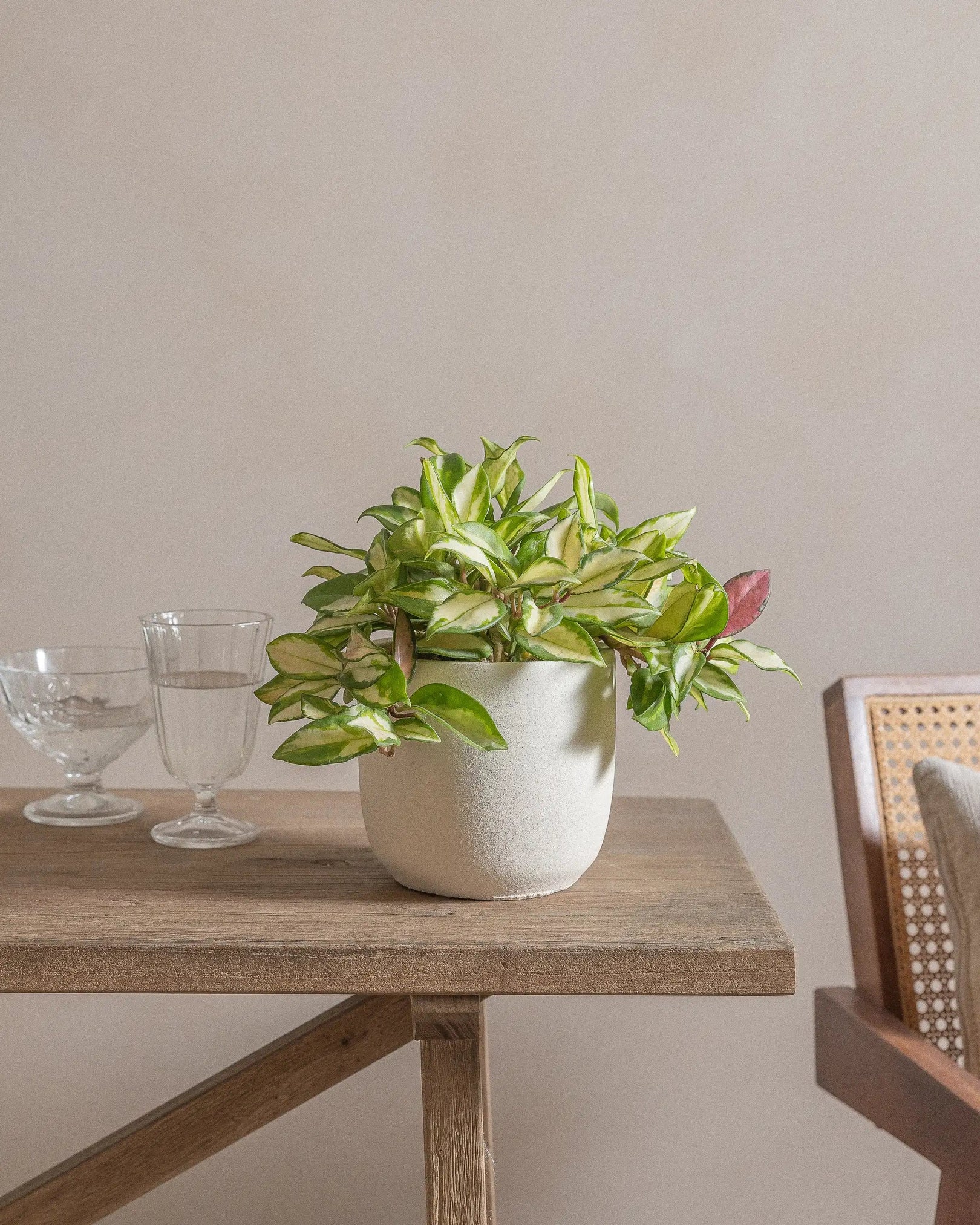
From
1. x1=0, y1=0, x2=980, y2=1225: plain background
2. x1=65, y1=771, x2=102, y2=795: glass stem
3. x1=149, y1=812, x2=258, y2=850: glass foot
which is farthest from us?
x1=0, y1=0, x2=980, y2=1225: plain background

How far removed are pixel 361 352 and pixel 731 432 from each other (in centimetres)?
43

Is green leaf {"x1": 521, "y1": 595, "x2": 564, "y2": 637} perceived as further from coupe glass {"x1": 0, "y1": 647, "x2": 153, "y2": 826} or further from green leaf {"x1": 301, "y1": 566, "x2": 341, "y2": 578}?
coupe glass {"x1": 0, "y1": 647, "x2": 153, "y2": 826}

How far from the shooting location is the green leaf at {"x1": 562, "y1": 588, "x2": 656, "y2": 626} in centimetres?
72

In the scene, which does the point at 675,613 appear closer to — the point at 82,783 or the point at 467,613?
the point at 467,613

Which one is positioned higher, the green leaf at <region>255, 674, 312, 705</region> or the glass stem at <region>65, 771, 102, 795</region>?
the green leaf at <region>255, 674, 312, 705</region>

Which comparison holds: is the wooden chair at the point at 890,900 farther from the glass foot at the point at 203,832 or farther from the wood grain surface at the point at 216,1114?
the glass foot at the point at 203,832

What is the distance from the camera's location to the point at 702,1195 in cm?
141

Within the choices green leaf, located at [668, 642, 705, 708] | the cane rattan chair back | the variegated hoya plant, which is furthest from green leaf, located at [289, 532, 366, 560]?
the cane rattan chair back

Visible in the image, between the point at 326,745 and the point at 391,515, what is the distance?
0.17 metres

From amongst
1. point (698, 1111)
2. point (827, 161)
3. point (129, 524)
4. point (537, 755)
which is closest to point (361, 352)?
point (129, 524)

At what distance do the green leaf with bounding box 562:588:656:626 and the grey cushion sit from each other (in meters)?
0.38

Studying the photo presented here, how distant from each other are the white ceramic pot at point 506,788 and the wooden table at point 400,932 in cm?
2

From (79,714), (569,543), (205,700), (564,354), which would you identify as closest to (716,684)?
(569,543)

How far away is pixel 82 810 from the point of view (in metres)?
0.97
